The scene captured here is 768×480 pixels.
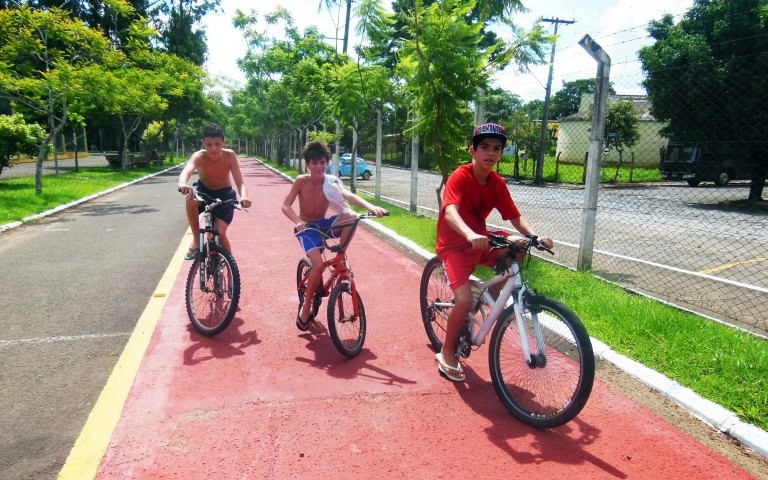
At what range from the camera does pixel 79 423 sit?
3.04m

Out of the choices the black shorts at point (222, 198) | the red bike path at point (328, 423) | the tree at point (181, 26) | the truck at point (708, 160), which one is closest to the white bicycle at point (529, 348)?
the red bike path at point (328, 423)

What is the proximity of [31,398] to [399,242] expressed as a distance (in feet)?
20.6

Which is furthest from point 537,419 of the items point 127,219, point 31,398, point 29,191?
point 29,191

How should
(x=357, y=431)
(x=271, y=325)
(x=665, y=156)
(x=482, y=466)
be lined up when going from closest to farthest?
(x=482, y=466)
(x=357, y=431)
(x=271, y=325)
(x=665, y=156)

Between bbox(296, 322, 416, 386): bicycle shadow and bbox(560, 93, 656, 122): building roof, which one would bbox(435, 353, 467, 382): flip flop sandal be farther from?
bbox(560, 93, 656, 122): building roof

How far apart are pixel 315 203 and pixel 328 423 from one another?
1.94 metres

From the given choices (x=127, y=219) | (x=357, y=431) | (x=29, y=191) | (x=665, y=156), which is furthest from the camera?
(x=29, y=191)

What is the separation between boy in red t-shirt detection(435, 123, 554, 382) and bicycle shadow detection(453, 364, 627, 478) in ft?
0.93

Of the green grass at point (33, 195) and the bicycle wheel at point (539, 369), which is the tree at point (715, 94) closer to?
the bicycle wheel at point (539, 369)

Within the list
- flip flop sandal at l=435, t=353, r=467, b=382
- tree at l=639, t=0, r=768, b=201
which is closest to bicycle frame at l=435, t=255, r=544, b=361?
flip flop sandal at l=435, t=353, r=467, b=382

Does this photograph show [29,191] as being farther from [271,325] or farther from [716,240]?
[716,240]

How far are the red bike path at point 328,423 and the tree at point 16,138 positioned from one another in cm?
1705

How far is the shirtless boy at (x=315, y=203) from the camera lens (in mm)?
4195

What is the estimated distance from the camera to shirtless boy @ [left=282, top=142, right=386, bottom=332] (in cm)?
420
